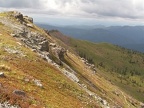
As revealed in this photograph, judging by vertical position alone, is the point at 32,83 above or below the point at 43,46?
below

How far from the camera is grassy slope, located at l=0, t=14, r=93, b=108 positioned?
29688mm

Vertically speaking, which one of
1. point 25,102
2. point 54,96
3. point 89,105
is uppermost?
point 25,102

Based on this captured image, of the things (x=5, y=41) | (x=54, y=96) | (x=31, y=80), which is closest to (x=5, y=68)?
(x=31, y=80)

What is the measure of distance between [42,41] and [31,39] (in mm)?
3323

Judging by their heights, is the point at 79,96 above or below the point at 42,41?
below

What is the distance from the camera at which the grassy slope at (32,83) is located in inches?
1169

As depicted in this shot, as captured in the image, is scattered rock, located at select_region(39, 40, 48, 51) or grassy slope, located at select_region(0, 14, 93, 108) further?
scattered rock, located at select_region(39, 40, 48, 51)

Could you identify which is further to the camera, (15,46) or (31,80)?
(15,46)

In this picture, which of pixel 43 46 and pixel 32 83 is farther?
pixel 43 46

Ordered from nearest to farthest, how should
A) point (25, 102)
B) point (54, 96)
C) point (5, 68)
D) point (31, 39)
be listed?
point (25, 102), point (54, 96), point (5, 68), point (31, 39)

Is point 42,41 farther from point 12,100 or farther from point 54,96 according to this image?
point 12,100

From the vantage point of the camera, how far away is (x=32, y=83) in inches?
1465

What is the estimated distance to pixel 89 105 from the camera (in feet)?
143

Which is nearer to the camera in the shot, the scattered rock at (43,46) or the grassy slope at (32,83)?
the grassy slope at (32,83)
